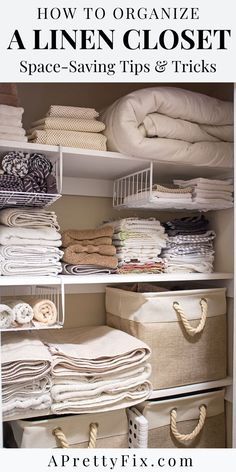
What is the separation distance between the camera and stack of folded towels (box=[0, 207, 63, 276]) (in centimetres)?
127

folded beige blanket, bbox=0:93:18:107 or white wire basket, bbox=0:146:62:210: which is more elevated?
folded beige blanket, bbox=0:93:18:107

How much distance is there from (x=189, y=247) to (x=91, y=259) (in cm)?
39

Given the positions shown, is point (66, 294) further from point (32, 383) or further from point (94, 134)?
point (94, 134)

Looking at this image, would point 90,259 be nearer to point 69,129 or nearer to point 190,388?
point 69,129

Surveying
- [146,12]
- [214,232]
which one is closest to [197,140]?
[214,232]

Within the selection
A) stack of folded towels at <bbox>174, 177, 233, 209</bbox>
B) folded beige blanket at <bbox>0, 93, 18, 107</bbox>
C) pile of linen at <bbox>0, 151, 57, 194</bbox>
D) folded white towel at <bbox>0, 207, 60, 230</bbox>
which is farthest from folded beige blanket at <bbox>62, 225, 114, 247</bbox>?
folded beige blanket at <bbox>0, 93, 18, 107</bbox>

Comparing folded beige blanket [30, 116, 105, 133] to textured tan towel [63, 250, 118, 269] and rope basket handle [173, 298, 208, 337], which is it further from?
rope basket handle [173, 298, 208, 337]

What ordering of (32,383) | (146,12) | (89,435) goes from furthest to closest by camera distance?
(89,435) → (32,383) → (146,12)

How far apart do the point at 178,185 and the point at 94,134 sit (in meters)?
0.38

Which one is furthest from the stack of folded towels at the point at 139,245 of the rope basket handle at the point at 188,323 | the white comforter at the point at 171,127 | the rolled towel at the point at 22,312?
the rolled towel at the point at 22,312

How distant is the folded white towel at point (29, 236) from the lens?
1.27 meters

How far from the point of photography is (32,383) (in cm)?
124

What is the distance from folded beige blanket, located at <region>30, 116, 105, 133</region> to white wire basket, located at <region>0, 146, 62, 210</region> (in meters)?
0.10

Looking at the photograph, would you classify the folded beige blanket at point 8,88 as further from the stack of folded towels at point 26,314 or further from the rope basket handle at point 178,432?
the rope basket handle at point 178,432
